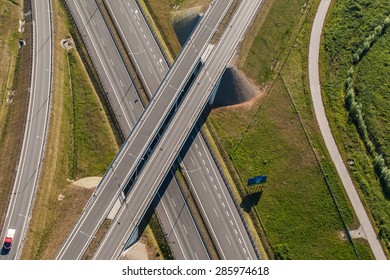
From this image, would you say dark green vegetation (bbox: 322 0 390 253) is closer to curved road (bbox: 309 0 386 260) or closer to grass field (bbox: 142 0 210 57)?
curved road (bbox: 309 0 386 260)

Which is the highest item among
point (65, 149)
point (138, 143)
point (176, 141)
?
point (176, 141)

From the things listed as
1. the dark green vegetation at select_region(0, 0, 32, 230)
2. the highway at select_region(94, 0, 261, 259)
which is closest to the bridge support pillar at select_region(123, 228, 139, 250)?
the highway at select_region(94, 0, 261, 259)

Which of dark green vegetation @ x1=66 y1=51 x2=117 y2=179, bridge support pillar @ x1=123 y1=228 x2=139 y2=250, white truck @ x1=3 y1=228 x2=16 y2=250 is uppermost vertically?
dark green vegetation @ x1=66 y1=51 x2=117 y2=179

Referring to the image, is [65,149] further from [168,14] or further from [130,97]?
[168,14]

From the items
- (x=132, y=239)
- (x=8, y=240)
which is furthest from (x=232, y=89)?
(x=8, y=240)

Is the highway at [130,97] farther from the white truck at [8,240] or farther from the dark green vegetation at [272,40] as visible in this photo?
the white truck at [8,240]

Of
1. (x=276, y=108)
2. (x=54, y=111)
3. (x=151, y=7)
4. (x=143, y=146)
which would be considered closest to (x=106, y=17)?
(x=151, y=7)

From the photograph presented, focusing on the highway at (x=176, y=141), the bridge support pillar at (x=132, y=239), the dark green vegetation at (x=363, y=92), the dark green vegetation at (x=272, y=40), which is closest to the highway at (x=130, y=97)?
the highway at (x=176, y=141)
